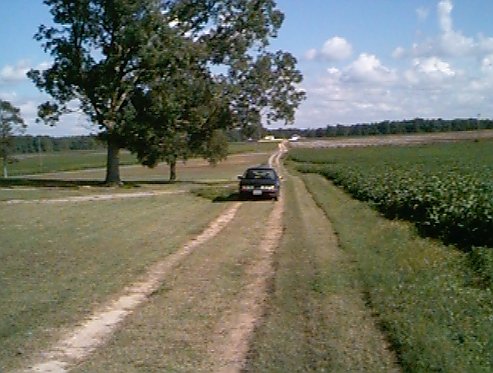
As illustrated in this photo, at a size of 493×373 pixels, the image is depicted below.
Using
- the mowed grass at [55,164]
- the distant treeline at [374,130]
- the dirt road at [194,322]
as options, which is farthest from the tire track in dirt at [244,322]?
the distant treeline at [374,130]

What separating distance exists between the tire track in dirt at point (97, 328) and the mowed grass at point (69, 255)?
0.22 m

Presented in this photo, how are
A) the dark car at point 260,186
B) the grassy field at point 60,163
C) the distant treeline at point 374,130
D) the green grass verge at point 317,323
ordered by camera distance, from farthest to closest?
the distant treeline at point 374,130 < the grassy field at point 60,163 < the dark car at point 260,186 < the green grass verge at point 317,323

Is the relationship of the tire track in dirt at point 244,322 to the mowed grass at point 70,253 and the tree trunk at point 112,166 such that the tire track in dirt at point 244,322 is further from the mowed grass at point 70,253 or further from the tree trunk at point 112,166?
the tree trunk at point 112,166

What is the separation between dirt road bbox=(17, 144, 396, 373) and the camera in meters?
7.31

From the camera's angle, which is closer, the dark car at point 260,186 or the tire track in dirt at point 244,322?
the tire track in dirt at point 244,322

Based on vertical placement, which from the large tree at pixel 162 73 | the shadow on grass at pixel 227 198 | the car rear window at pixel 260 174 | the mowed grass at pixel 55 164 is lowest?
the mowed grass at pixel 55 164

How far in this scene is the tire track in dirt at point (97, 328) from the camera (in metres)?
7.31

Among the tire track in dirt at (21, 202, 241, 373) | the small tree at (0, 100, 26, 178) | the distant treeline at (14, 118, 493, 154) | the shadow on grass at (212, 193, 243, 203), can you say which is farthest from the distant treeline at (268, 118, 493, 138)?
the tire track in dirt at (21, 202, 241, 373)

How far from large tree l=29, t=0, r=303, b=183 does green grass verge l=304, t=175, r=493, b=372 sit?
81.0ft

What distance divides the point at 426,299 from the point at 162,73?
108ft

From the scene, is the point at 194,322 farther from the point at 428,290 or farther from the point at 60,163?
the point at 60,163

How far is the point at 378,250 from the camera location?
1474 centimetres

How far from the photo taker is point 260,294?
35.7ft

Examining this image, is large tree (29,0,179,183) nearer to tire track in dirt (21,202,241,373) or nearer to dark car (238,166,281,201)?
dark car (238,166,281,201)
